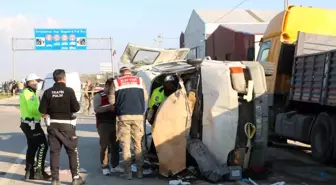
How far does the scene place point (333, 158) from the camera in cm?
836

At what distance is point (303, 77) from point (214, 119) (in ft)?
9.08

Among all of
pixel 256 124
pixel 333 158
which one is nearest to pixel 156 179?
pixel 256 124

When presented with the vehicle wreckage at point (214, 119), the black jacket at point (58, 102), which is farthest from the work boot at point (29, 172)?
the vehicle wreckage at point (214, 119)

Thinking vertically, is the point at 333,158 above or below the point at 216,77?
below

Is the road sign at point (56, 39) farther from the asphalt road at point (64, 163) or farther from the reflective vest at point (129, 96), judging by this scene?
the reflective vest at point (129, 96)

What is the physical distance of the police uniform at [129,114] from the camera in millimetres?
7898

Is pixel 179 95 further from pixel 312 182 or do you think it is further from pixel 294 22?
pixel 294 22

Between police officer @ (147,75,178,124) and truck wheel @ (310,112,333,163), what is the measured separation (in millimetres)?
2738

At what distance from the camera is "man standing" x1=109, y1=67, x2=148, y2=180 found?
7.90m

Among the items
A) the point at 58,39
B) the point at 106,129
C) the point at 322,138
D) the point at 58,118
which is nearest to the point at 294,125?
the point at 322,138

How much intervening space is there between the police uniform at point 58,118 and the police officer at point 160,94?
168 cm

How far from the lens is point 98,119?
8.52 metres

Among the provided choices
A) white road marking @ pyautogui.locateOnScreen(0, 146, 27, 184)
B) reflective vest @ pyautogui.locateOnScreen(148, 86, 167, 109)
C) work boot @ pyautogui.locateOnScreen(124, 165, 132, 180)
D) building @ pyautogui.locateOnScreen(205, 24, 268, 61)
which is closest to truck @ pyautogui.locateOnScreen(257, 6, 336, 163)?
reflective vest @ pyautogui.locateOnScreen(148, 86, 167, 109)

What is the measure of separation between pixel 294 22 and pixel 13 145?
7763mm
